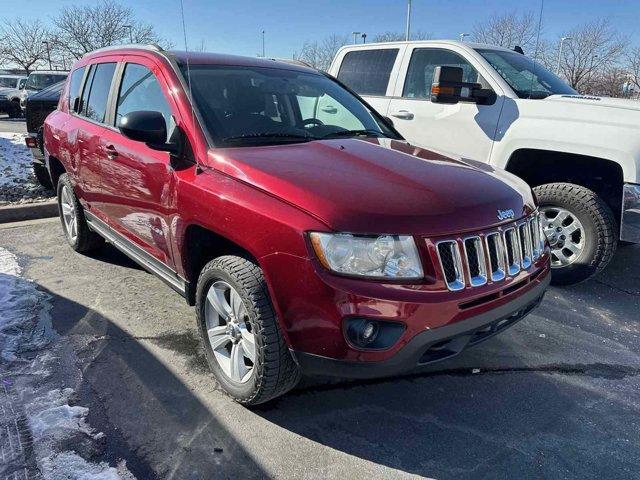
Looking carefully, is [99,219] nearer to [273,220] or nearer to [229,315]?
[229,315]

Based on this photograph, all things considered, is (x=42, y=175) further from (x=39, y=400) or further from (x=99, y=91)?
(x=39, y=400)

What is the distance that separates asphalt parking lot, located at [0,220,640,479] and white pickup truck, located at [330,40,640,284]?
83 cm

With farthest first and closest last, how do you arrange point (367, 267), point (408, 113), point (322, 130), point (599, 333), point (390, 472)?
point (408, 113) < point (599, 333) < point (322, 130) < point (390, 472) < point (367, 267)

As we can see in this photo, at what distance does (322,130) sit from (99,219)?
7.01 feet

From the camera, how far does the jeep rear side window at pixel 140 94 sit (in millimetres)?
3221

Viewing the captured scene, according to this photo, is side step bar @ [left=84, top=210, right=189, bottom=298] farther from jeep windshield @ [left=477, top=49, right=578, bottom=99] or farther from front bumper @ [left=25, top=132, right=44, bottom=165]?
jeep windshield @ [left=477, top=49, right=578, bottom=99]

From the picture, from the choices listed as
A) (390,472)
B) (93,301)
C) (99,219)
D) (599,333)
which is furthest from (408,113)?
(390,472)

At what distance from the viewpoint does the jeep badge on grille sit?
2.49 m

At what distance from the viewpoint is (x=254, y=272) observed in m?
2.47

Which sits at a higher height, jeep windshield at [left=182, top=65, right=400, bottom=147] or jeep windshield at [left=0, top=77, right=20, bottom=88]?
jeep windshield at [left=182, top=65, right=400, bottom=147]

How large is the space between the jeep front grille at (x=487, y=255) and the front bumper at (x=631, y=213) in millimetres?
1661

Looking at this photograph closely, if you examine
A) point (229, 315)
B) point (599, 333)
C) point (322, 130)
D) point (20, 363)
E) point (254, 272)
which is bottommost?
point (599, 333)

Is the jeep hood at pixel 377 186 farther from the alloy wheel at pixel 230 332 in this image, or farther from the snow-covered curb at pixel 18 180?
the snow-covered curb at pixel 18 180

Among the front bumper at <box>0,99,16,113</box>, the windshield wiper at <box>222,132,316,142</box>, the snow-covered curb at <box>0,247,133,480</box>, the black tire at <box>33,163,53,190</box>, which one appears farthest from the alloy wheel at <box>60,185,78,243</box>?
the front bumper at <box>0,99,16,113</box>
